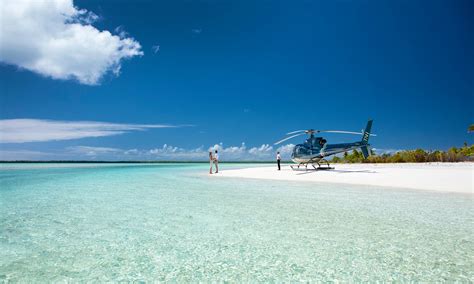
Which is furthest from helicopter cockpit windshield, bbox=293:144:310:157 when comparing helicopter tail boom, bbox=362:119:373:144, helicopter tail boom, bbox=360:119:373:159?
helicopter tail boom, bbox=362:119:373:144

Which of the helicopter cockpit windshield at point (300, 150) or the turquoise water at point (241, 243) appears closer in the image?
the turquoise water at point (241, 243)

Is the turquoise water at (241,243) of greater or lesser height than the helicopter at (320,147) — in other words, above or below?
below

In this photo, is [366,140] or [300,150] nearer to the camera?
[366,140]

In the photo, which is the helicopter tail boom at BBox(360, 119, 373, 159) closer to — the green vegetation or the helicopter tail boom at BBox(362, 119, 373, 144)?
the helicopter tail boom at BBox(362, 119, 373, 144)

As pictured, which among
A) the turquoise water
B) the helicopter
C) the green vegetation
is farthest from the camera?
the green vegetation

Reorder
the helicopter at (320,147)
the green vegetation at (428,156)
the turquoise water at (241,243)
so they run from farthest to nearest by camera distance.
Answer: the green vegetation at (428,156) < the helicopter at (320,147) < the turquoise water at (241,243)

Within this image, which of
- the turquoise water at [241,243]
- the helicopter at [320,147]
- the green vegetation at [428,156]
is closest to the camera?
the turquoise water at [241,243]

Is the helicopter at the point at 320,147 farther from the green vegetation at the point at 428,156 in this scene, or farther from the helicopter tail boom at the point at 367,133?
the green vegetation at the point at 428,156

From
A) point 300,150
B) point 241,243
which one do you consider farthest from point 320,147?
point 241,243

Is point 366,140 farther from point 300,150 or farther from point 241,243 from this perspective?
point 241,243

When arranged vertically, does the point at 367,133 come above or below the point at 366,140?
above

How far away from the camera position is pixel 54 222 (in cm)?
638

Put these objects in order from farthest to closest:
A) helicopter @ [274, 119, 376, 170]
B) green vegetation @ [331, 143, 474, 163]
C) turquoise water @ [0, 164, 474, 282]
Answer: green vegetation @ [331, 143, 474, 163] → helicopter @ [274, 119, 376, 170] → turquoise water @ [0, 164, 474, 282]

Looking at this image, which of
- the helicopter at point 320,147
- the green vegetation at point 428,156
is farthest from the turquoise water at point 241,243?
the green vegetation at point 428,156
